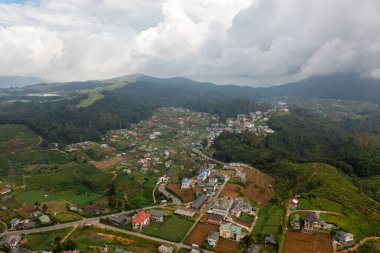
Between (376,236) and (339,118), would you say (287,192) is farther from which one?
(339,118)

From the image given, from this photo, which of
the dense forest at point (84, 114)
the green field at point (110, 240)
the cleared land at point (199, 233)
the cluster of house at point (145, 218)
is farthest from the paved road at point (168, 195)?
the dense forest at point (84, 114)

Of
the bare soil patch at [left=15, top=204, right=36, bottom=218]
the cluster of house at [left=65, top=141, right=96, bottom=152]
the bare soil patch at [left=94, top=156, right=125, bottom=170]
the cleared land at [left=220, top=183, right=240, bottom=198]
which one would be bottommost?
the bare soil patch at [left=94, top=156, right=125, bottom=170]

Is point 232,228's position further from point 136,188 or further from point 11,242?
point 11,242

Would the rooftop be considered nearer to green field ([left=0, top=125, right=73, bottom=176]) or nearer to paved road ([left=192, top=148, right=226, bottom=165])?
paved road ([left=192, top=148, right=226, bottom=165])

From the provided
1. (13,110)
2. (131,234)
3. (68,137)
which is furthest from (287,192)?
(13,110)

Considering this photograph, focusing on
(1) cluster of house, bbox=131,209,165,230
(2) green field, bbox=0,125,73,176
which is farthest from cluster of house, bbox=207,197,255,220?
(2) green field, bbox=0,125,73,176
